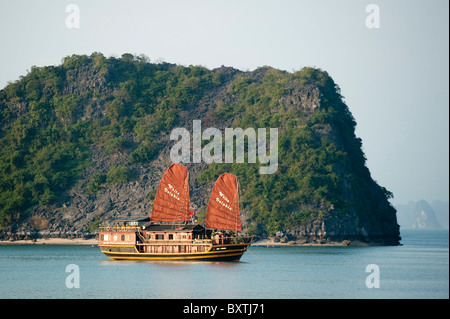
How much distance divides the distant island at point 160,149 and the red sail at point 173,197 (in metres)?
29.2

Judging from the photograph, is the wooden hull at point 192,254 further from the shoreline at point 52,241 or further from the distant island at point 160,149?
the shoreline at point 52,241

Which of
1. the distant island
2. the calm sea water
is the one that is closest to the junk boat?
→ the calm sea water

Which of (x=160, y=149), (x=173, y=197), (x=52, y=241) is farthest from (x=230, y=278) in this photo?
(x=160, y=149)

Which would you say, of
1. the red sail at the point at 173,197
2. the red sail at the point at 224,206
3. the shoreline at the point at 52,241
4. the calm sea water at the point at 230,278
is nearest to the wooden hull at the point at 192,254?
the calm sea water at the point at 230,278

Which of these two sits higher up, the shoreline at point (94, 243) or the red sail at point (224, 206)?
the red sail at point (224, 206)

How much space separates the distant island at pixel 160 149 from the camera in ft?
296

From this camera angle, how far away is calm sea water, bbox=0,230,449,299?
1620 inches

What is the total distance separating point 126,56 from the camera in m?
123

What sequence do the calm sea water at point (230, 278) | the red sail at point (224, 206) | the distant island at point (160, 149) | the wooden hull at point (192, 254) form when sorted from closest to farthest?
the calm sea water at point (230, 278), the wooden hull at point (192, 254), the red sail at point (224, 206), the distant island at point (160, 149)

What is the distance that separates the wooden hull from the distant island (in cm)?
2907

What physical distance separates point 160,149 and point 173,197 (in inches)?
1824

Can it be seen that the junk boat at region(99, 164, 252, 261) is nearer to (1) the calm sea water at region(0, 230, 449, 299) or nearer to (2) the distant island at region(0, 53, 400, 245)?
(1) the calm sea water at region(0, 230, 449, 299)
